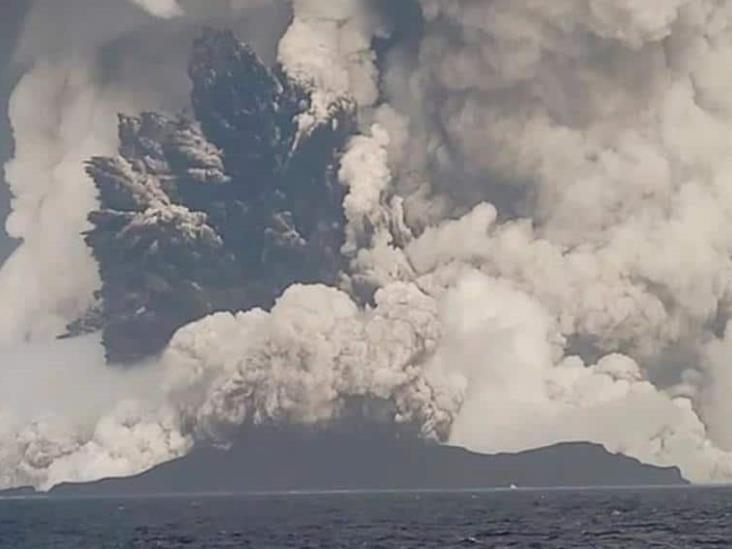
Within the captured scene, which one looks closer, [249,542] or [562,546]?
[562,546]

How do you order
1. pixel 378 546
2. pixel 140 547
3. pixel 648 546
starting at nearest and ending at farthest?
pixel 648 546 < pixel 378 546 < pixel 140 547

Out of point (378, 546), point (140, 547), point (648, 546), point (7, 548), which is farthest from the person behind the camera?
point (7, 548)

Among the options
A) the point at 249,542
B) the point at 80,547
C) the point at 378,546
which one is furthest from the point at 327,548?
the point at 80,547

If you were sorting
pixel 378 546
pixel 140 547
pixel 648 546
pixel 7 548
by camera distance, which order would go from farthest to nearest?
pixel 7 548 < pixel 140 547 < pixel 378 546 < pixel 648 546

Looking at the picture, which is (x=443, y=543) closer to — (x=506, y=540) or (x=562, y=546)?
(x=506, y=540)

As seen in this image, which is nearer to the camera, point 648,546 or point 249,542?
point 648,546

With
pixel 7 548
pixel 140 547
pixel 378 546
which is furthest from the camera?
pixel 7 548

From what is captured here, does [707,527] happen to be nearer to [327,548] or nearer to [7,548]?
[327,548]

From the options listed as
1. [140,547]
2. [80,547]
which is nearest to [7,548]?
[80,547]
